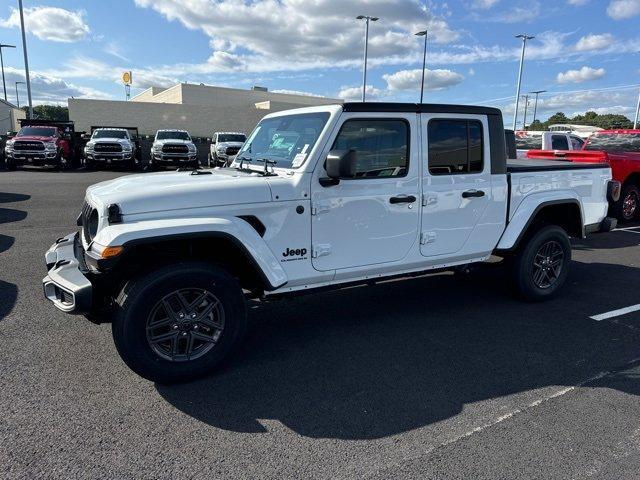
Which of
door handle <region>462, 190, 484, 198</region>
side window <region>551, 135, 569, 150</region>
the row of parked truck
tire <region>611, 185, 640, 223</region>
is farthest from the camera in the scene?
the row of parked truck

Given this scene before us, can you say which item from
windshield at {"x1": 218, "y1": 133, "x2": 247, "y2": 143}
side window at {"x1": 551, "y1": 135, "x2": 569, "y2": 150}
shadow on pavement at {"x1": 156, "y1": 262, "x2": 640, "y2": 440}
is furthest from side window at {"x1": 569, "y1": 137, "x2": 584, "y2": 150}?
windshield at {"x1": 218, "y1": 133, "x2": 247, "y2": 143}

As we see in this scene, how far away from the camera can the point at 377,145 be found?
4125 mm

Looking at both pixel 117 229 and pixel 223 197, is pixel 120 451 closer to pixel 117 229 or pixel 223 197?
pixel 117 229

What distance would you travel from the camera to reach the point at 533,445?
9.31 feet

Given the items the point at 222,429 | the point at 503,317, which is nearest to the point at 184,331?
the point at 222,429

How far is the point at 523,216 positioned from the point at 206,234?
333cm

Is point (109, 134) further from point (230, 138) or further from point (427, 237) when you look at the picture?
point (427, 237)

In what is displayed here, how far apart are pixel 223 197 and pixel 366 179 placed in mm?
1207

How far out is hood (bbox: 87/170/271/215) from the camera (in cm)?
333

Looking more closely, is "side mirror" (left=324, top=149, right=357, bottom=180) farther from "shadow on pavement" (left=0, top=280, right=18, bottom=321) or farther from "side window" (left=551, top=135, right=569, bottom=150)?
"side window" (left=551, top=135, right=569, bottom=150)

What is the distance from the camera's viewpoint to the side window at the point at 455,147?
14.5 feet

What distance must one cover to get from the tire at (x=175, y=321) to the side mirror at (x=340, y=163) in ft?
3.58

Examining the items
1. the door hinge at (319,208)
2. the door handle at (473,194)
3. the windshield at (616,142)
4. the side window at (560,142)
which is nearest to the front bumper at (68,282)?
the door hinge at (319,208)

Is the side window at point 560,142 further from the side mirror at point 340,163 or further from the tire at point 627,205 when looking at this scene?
the side mirror at point 340,163
